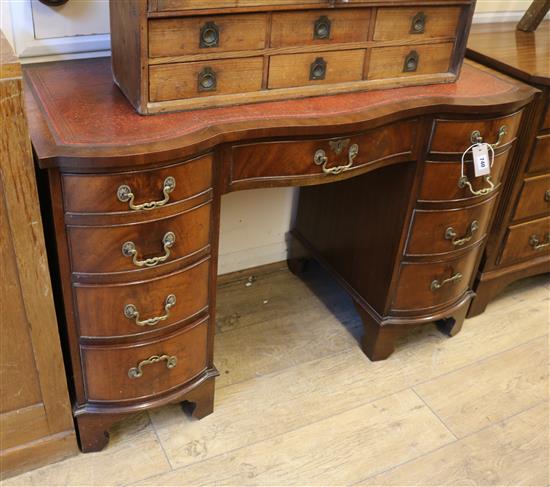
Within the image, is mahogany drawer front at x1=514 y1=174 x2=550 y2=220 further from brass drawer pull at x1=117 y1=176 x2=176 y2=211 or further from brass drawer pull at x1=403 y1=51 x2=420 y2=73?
brass drawer pull at x1=117 y1=176 x2=176 y2=211

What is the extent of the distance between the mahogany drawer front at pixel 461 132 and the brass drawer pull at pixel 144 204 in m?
0.69

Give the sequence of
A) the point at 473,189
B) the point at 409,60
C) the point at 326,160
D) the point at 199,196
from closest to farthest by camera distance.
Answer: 1. the point at 199,196
2. the point at 326,160
3. the point at 409,60
4. the point at 473,189

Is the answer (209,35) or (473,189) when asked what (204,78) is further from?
(473,189)

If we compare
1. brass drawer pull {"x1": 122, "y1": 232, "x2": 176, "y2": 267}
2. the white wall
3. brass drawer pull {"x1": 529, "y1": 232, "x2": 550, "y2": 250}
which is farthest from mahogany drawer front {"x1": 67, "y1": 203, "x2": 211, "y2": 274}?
brass drawer pull {"x1": 529, "y1": 232, "x2": 550, "y2": 250}

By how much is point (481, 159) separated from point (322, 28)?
54 cm

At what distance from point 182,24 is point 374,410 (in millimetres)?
1143

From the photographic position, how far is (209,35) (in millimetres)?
1255

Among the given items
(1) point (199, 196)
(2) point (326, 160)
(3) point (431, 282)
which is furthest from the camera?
(3) point (431, 282)

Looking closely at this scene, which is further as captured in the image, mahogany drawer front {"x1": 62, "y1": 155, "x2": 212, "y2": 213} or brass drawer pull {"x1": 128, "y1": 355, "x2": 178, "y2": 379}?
brass drawer pull {"x1": 128, "y1": 355, "x2": 178, "y2": 379}

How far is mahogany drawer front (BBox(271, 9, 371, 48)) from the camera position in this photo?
1322mm

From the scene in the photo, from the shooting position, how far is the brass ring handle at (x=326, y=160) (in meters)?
1.38

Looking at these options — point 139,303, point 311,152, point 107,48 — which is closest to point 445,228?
point 311,152

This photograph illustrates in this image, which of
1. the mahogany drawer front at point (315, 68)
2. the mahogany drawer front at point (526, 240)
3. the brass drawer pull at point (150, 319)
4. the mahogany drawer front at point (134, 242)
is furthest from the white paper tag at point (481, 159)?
the brass drawer pull at point (150, 319)

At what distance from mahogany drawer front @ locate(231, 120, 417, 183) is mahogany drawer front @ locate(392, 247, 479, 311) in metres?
0.41
